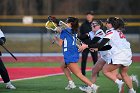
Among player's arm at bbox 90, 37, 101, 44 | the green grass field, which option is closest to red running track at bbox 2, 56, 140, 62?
the green grass field

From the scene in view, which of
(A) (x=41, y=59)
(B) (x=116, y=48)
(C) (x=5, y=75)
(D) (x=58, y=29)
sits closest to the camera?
(B) (x=116, y=48)

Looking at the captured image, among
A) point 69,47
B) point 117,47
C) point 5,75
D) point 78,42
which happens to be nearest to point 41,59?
point 5,75

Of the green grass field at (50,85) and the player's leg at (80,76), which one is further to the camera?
the green grass field at (50,85)

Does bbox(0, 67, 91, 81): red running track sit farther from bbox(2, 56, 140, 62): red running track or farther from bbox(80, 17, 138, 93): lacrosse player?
bbox(80, 17, 138, 93): lacrosse player

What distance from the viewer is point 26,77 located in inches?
673

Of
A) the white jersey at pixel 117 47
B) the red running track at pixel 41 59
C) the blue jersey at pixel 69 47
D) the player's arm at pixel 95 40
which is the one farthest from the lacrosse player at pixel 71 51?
the red running track at pixel 41 59

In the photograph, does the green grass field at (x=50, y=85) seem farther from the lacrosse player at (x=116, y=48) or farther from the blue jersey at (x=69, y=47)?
the lacrosse player at (x=116, y=48)

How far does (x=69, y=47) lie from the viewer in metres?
13.1

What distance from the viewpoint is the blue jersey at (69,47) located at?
13.0m

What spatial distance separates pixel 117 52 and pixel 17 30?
15.1m

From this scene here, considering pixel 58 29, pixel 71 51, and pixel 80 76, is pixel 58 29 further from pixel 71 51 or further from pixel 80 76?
pixel 80 76

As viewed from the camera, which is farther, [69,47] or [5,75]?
[5,75]

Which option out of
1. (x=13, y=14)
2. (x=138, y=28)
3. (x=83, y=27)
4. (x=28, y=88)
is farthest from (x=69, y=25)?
(x=13, y=14)

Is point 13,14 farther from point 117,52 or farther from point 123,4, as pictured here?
point 117,52
